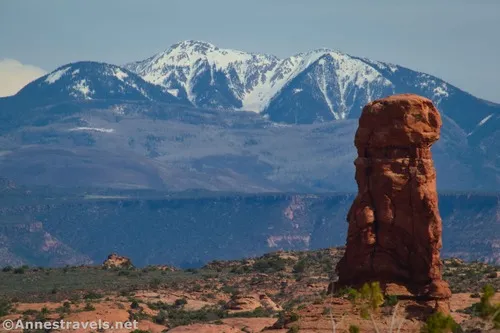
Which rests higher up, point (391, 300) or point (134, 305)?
point (391, 300)

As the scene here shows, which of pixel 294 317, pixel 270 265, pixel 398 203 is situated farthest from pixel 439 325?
pixel 270 265

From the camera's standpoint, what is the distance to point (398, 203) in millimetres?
66875

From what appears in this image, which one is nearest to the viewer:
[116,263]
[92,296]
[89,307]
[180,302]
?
[89,307]

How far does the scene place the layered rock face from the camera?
66.4m

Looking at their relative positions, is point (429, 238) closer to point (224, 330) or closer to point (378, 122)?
point (378, 122)

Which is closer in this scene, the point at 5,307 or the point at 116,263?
the point at 5,307

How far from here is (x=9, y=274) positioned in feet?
428

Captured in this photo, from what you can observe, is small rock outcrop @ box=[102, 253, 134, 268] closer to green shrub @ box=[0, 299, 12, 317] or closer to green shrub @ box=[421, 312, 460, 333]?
green shrub @ box=[0, 299, 12, 317]

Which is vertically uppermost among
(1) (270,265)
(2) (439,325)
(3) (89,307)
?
(2) (439,325)

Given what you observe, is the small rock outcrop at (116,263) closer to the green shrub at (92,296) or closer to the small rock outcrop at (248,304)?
the green shrub at (92,296)

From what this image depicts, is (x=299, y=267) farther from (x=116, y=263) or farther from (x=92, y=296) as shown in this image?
(x=116, y=263)

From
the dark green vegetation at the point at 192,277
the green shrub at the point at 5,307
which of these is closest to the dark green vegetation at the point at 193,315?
the dark green vegetation at the point at 192,277

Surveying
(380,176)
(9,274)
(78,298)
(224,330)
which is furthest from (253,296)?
(9,274)

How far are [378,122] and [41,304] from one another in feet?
112
